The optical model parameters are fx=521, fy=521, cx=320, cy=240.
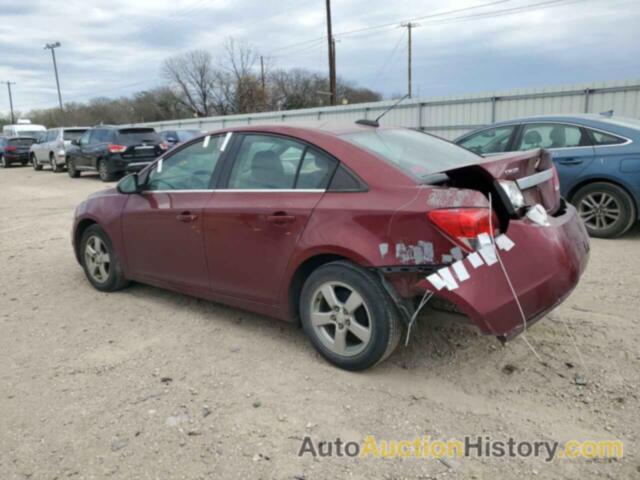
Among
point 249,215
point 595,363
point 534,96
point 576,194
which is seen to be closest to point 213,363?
point 249,215

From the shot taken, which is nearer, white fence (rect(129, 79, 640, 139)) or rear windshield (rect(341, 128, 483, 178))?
rear windshield (rect(341, 128, 483, 178))

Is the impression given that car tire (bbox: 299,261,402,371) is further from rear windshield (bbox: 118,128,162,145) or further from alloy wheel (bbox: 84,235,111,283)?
rear windshield (bbox: 118,128,162,145)

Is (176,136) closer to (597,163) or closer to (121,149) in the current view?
(121,149)

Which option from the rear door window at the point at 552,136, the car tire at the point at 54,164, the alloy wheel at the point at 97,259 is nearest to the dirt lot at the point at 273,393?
the alloy wheel at the point at 97,259

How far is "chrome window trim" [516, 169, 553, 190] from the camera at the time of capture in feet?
10.3

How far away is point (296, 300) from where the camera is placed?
3605mm

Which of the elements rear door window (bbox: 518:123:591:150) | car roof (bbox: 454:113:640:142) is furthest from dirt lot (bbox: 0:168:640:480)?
rear door window (bbox: 518:123:591:150)

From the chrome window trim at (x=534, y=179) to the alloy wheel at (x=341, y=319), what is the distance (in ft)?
3.88

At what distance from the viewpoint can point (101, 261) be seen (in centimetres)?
514

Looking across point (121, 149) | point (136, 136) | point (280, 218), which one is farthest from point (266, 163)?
point (136, 136)

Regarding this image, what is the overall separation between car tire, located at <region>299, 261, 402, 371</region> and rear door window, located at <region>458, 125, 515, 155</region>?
15.9 feet

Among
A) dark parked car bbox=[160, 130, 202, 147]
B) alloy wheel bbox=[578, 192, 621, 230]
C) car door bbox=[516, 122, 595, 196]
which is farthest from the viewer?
dark parked car bbox=[160, 130, 202, 147]

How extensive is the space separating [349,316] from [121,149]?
14.8 meters

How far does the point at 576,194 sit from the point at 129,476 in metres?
6.30
